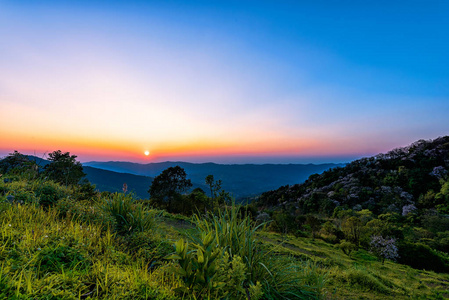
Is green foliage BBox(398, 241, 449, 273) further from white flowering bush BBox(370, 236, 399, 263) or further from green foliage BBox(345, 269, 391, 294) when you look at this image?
green foliage BBox(345, 269, 391, 294)

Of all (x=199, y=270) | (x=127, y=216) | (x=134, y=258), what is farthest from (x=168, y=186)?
(x=199, y=270)

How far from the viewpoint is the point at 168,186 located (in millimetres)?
38625

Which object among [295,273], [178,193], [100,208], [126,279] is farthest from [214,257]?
[178,193]

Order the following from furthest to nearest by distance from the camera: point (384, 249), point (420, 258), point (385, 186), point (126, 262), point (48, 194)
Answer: point (385, 186) < point (420, 258) < point (384, 249) < point (48, 194) < point (126, 262)

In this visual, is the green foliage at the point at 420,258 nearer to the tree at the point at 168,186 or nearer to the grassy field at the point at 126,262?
the grassy field at the point at 126,262

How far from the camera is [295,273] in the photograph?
3.61 metres

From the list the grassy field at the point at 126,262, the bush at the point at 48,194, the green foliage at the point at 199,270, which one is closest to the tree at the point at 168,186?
the bush at the point at 48,194

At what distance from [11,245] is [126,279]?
1.88 metres

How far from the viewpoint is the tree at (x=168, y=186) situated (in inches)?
1469

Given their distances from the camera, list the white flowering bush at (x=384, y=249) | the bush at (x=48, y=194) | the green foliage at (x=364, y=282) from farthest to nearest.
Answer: the white flowering bush at (x=384, y=249) < the green foliage at (x=364, y=282) < the bush at (x=48, y=194)

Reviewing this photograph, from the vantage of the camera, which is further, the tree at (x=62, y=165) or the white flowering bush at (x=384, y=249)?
the tree at (x=62, y=165)

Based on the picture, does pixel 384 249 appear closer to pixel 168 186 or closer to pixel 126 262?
pixel 126 262

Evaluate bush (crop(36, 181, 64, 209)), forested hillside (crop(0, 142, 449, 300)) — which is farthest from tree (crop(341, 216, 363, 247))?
bush (crop(36, 181, 64, 209))

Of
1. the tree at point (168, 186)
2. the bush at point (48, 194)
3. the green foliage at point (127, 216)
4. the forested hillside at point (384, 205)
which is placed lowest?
the forested hillside at point (384, 205)
